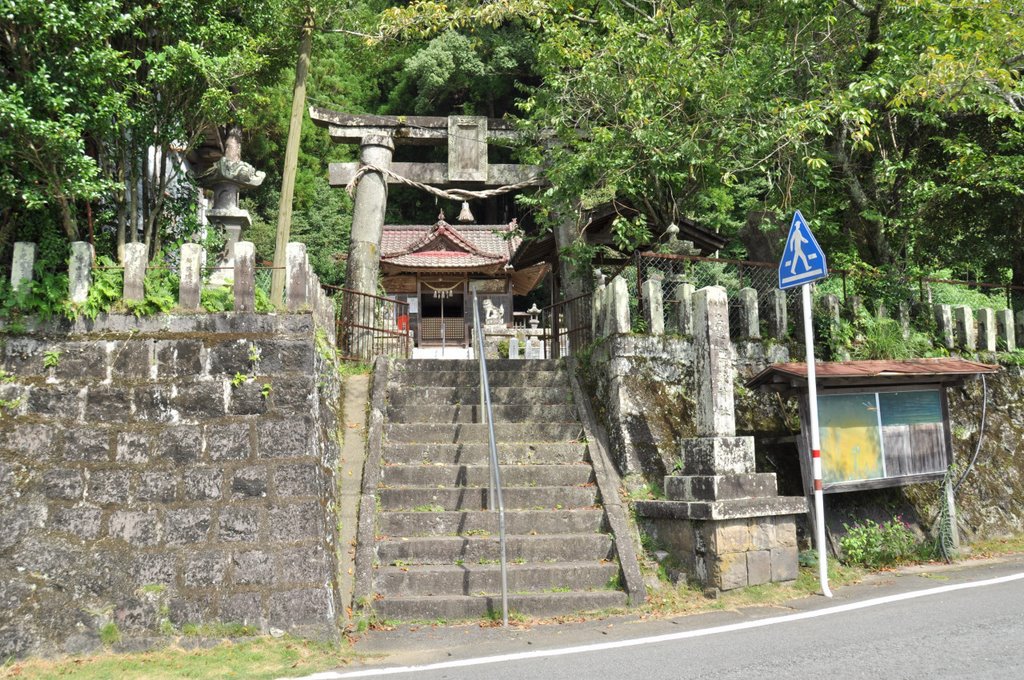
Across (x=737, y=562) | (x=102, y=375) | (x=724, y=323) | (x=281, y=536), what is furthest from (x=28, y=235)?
(x=737, y=562)

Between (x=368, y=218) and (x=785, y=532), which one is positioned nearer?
(x=785, y=532)

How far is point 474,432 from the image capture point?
28.1 ft

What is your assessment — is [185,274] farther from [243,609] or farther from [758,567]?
[758,567]

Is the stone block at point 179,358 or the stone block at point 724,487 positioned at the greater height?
the stone block at point 179,358

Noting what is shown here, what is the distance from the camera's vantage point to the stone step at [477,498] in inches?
294

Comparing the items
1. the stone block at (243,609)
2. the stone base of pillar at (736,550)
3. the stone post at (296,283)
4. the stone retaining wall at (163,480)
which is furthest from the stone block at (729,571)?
the stone post at (296,283)

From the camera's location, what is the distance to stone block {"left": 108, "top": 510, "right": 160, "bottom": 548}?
6.08 metres

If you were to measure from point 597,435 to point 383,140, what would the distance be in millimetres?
7344

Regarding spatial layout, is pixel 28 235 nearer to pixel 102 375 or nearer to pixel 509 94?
pixel 102 375

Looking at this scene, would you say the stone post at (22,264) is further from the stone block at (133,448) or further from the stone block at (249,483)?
the stone block at (249,483)

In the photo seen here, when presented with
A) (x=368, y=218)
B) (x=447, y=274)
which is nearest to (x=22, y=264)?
(x=368, y=218)

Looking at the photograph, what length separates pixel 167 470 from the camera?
20.9 feet

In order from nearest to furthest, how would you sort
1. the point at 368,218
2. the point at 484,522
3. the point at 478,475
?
the point at 484,522 < the point at 478,475 < the point at 368,218

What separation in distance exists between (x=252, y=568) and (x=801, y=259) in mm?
5616
